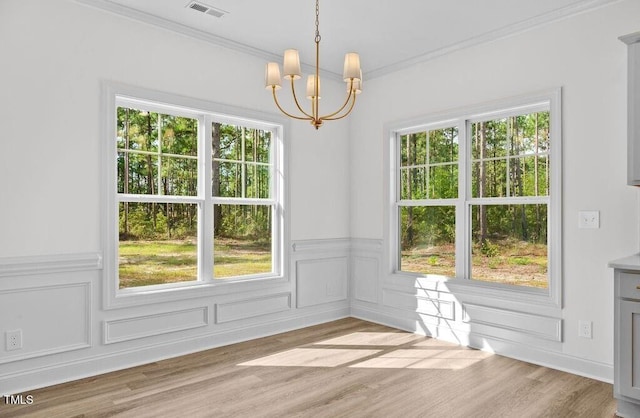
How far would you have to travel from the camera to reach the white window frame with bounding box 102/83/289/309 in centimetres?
338

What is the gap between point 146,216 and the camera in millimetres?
3691

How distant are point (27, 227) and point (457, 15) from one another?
365 centimetres

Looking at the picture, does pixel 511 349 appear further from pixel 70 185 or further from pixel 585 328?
pixel 70 185

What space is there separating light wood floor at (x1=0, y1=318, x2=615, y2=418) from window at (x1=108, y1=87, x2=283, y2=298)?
0.81 metres

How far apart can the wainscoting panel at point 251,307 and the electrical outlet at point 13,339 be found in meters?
1.53

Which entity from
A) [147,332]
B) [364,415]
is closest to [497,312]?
[364,415]

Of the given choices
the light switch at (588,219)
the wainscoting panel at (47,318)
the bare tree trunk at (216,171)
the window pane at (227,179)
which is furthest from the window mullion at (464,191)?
the wainscoting panel at (47,318)

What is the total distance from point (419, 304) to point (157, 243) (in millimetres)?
2648

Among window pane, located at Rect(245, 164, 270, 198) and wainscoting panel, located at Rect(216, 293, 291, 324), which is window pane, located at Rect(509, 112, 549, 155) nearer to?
window pane, located at Rect(245, 164, 270, 198)

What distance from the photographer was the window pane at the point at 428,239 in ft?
14.2

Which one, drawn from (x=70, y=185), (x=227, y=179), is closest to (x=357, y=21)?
(x=227, y=179)

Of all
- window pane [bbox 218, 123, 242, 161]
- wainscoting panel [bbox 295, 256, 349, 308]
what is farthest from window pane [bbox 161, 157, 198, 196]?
wainscoting panel [bbox 295, 256, 349, 308]

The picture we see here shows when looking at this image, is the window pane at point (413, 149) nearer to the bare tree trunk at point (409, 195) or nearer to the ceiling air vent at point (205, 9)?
the bare tree trunk at point (409, 195)

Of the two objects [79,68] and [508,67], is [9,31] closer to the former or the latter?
[79,68]
